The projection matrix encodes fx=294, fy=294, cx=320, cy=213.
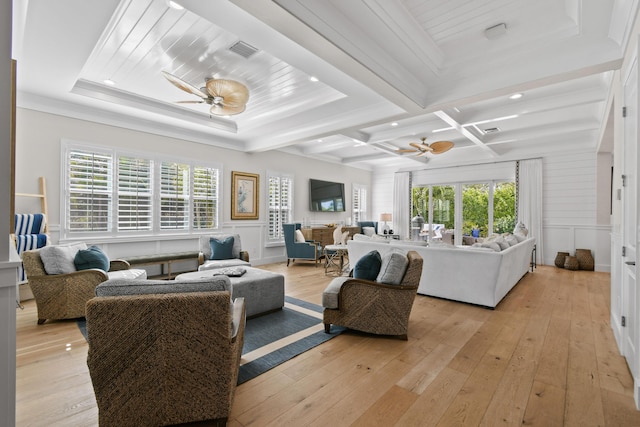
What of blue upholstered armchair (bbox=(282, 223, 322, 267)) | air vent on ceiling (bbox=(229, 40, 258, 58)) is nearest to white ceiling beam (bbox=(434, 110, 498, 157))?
air vent on ceiling (bbox=(229, 40, 258, 58))

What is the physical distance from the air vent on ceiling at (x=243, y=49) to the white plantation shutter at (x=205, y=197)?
322 cm

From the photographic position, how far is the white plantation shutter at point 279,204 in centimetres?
727

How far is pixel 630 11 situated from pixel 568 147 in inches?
233

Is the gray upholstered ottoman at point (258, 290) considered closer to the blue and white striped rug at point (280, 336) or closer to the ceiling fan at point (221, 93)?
the blue and white striped rug at point (280, 336)

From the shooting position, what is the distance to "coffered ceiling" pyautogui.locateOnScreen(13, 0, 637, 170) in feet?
8.19

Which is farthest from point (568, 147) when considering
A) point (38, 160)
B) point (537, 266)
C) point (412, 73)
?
point (38, 160)

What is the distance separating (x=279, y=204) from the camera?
24.4 ft

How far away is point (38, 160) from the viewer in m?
4.19

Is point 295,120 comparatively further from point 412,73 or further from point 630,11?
point 630,11

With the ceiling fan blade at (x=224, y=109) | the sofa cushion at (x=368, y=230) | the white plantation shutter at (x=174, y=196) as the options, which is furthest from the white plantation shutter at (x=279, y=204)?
the ceiling fan blade at (x=224, y=109)

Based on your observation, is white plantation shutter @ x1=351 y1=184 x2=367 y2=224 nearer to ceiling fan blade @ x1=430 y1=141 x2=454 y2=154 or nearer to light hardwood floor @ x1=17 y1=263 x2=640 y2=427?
ceiling fan blade @ x1=430 y1=141 x2=454 y2=154

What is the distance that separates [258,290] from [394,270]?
158 centimetres

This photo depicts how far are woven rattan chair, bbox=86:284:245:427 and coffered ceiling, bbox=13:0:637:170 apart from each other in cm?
210

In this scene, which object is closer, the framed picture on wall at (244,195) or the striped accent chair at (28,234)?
the striped accent chair at (28,234)
